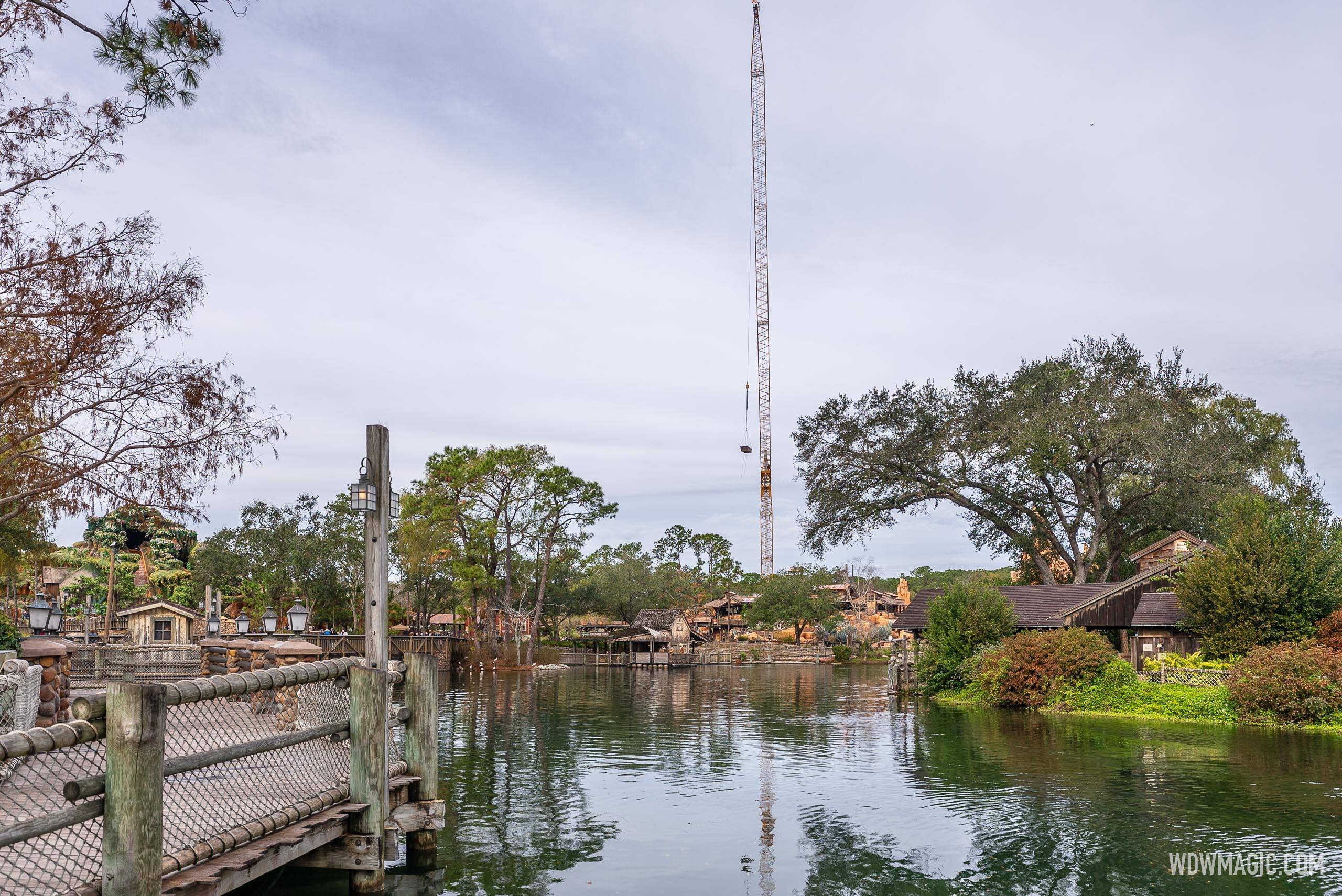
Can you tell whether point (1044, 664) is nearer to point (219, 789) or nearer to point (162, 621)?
point (219, 789)

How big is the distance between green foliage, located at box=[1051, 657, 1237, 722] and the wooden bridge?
2588 cm

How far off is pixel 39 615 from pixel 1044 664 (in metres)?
29.6

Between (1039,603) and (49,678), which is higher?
(49,678)

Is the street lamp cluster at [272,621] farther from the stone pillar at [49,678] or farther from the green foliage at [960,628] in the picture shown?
the green foliage at [960,628]

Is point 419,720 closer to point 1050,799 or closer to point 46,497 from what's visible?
point 46,497

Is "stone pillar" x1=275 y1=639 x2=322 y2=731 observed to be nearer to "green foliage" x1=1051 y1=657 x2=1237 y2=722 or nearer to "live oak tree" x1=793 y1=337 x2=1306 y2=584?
"green foliage" x1=1051 y1=657 x2=1237 y2=722

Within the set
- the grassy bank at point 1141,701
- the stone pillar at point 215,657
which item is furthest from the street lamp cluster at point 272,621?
the grassy bank at point 1141,701

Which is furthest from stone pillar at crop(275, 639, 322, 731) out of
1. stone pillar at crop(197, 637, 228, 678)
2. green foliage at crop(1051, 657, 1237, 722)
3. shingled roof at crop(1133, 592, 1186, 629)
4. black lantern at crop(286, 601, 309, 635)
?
shingled roof at crop(1133, 592, 1186, 629)

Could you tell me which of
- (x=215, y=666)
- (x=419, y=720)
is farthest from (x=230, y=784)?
(x=215, y=666)

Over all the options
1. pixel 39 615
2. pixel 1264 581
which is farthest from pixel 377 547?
pixel 1264 581

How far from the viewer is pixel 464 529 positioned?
67938 millimetres

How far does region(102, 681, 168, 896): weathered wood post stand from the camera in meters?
6.94

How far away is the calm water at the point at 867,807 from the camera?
39.4 feet

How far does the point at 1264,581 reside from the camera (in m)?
31.8
